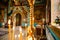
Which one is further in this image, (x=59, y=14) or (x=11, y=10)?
(x=11, y=10)

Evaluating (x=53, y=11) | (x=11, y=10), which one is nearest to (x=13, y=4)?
(x=11, y=10)

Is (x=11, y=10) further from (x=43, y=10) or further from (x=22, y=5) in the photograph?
(x=43, y=10)

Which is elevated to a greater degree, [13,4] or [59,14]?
[13,4]

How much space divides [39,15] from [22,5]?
322 cm

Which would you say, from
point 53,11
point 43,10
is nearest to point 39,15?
point 43,10

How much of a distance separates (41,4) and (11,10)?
4.80 meters

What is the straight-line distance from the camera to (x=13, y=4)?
23.2m

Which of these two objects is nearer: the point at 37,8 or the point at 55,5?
the point at 55,5

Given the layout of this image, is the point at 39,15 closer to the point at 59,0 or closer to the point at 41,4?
the point at 41,4

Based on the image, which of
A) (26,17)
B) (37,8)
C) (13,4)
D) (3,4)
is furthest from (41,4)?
(3,4)

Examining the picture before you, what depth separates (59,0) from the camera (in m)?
10.4

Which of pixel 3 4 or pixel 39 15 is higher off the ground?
pixel 3 4

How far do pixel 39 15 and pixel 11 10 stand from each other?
4.51m

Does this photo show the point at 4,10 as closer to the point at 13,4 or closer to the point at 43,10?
the point at 13,4
